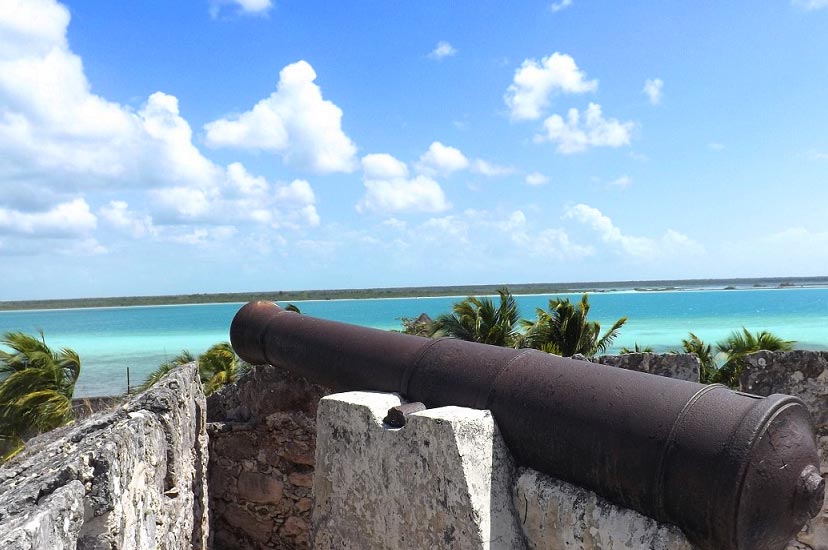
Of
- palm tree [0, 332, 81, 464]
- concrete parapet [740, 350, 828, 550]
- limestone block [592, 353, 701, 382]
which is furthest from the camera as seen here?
palm tree [0, 332, 81, 464]

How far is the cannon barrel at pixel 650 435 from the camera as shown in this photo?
6.88 ft

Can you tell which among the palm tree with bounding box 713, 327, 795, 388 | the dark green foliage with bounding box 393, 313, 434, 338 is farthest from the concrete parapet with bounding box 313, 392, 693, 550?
the dark green foliage with bounding box 393, 313, 434, 338

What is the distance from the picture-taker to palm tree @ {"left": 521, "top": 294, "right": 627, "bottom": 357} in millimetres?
11797

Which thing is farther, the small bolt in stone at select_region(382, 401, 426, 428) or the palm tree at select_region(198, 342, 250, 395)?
the palm tree at select_region(198, 342, 250, 395)

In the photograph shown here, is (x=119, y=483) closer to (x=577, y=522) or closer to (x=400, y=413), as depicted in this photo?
(x=400, y=413)

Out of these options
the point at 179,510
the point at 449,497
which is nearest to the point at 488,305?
the point at 179,510

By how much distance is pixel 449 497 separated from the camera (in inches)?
108

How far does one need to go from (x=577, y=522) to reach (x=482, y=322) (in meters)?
9.81

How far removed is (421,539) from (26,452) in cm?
250

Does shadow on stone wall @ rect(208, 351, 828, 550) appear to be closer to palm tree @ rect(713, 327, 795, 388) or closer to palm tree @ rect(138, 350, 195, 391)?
palm tree @ rect(138, 350, 195, 391)

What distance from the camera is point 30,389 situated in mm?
10008

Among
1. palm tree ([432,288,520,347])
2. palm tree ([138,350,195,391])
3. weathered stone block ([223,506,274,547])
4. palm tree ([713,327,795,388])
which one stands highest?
palm tree ([432,288,520,347])

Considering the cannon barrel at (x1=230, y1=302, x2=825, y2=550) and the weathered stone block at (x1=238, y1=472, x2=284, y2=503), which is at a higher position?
the cannon barrel at (x1=230, y1=302, x2=825, y2=550)

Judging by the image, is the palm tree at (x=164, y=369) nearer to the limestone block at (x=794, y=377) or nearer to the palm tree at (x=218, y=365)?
the palm tree at (x=218, y=365)
